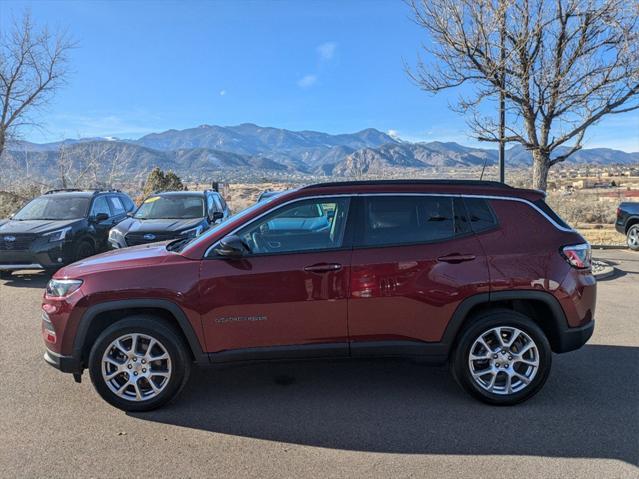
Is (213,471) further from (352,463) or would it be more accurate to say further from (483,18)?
(483,18)

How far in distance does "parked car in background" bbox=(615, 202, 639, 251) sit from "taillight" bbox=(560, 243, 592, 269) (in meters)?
9.70

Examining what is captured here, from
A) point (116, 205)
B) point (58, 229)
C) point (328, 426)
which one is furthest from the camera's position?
point (116, 205)

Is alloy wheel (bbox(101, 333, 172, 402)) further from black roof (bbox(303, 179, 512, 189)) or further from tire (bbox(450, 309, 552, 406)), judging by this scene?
tire (bbox(450, 309, 552, 406))

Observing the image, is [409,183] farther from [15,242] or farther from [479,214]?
[15,242]

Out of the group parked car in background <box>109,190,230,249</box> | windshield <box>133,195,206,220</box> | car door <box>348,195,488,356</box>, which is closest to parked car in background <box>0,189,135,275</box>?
parked car in background <box>109,190,230,249</box>

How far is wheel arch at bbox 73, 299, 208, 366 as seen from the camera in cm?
374

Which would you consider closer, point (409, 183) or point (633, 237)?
point (409, 183)

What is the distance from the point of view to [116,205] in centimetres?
1166

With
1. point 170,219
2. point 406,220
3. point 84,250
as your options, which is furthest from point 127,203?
point 406,220

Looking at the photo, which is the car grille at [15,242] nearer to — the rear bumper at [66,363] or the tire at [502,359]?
the rear bumper at [66,363]

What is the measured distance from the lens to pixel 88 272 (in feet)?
12.7

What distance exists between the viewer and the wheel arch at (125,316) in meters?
3.74

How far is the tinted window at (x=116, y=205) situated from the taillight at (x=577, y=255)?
10143 millimetres

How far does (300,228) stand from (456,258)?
51.1 inches
